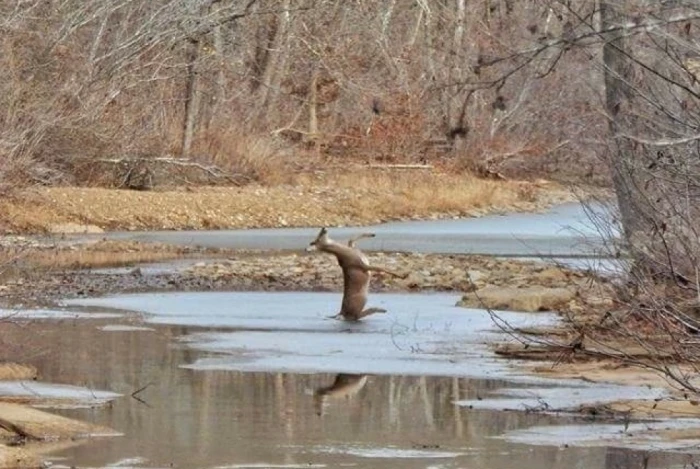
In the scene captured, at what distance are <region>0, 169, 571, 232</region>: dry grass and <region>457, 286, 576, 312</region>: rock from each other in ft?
33.4

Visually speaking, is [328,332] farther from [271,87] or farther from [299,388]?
[271,87]

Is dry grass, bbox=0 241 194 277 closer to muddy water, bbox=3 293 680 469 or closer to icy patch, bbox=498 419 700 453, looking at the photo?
muddy water, bbox=3 293 680 469

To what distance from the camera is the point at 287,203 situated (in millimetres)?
36250

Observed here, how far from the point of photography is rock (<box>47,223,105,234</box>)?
30.6m

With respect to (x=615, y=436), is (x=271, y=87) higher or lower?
higher

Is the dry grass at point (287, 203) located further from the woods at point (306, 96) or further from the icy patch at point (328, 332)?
the icy patch at point (328, 332)

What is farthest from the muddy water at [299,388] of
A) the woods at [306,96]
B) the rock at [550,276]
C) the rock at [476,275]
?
the rock at [476,275]

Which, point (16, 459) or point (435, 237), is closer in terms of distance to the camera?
point (16, 459)

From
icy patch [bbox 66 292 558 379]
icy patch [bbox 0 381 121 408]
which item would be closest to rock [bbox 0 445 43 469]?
icy patch [bbox 0 381 121 408]

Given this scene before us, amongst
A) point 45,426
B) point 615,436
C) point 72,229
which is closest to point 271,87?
point 72,229

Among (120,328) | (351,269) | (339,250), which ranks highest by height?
(339,250)

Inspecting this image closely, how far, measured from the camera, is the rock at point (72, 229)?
100 ft

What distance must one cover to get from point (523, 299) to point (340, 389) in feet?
21.1

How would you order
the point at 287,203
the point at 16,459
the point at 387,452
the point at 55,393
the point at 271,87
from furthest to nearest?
1. the point at 271,87
2. the point at 287,203
3. the point at 55,393
4. the point at 387,452
5. the point at 16,459
